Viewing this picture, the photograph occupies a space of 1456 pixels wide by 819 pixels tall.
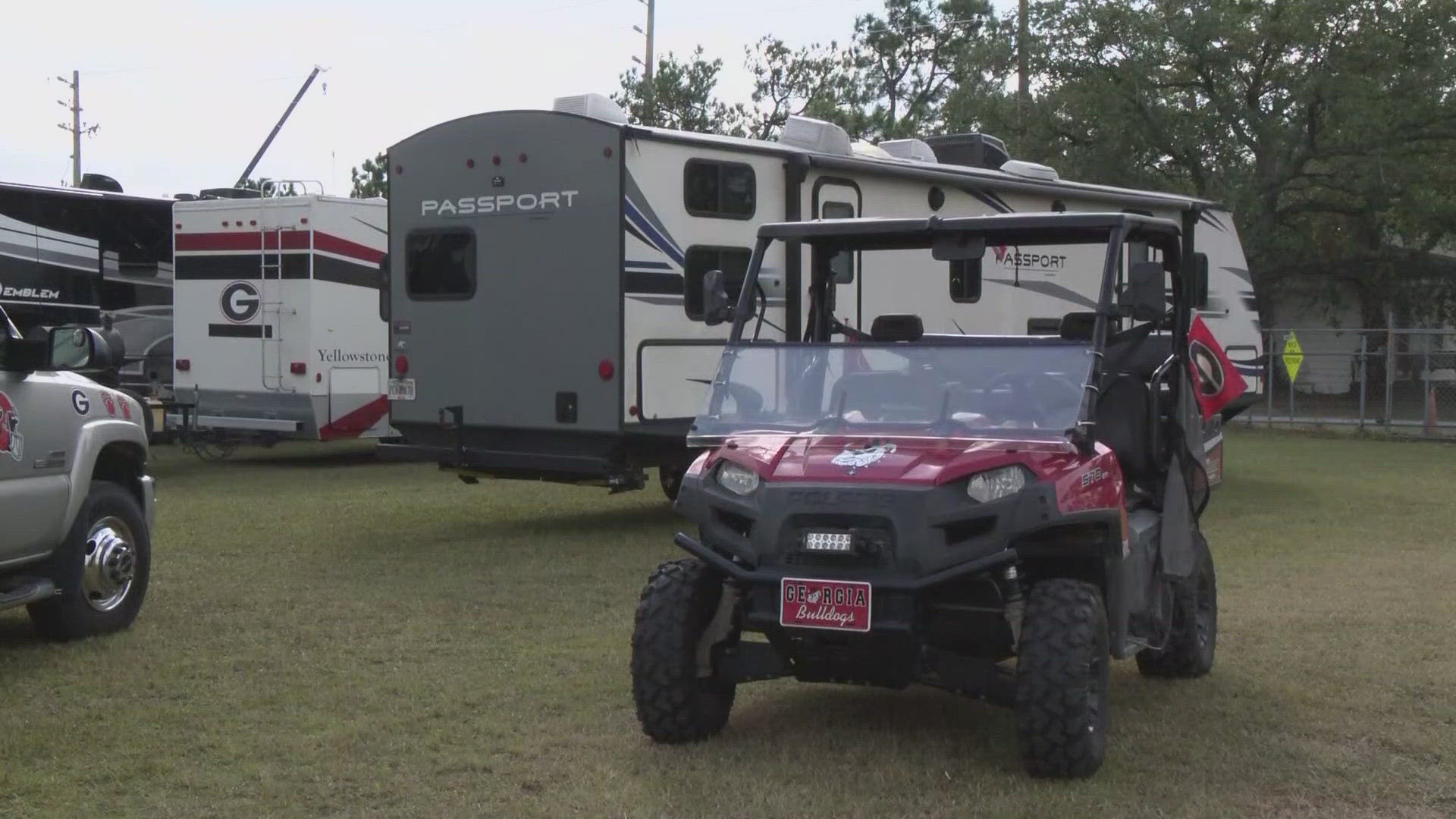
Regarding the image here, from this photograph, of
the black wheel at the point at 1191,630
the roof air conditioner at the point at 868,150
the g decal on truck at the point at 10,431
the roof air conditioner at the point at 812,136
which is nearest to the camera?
the black wheel at the point at 1191,630

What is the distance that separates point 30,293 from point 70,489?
12143mm

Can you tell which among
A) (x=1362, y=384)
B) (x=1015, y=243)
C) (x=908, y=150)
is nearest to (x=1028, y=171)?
(x=908, y=150)

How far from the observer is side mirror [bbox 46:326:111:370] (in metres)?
8.01

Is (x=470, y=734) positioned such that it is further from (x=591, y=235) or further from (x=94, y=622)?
(x=591, y=235)

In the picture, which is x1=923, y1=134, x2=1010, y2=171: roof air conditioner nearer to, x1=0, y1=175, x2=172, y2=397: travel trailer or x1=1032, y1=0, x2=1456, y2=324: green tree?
x1=0, y1=175, x2=172, y2=397: travel trailer

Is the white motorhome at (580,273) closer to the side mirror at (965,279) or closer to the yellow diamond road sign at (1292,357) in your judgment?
the side mirror at (965,279)

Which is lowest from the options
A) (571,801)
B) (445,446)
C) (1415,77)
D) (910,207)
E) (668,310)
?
(571,801)

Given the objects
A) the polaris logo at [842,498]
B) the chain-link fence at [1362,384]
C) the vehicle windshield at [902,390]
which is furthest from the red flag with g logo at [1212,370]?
the chain-link fence at [1362,384]

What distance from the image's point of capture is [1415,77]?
26922mm

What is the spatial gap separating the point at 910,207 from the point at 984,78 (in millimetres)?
18265

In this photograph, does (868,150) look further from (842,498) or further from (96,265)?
(96,265)

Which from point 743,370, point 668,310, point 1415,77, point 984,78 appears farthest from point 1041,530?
point 984,78

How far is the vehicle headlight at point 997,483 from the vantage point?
18.6 feet

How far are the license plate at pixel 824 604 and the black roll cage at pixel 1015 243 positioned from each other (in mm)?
1036
